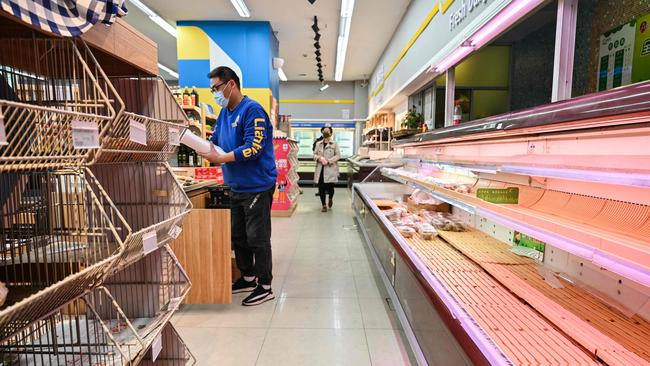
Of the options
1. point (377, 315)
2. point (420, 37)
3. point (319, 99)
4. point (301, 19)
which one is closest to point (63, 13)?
point (377, 315)

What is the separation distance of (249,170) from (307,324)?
1272mm

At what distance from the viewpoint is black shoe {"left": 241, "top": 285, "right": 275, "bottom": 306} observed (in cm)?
279

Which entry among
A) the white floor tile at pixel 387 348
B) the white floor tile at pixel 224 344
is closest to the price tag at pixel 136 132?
the white floor tile at pixel 224 344

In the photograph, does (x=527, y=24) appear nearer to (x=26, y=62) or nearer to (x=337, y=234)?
(x=337, y=234)

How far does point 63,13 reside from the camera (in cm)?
82

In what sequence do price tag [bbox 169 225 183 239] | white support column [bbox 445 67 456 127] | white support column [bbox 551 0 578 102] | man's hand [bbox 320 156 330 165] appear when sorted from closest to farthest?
price tag [bbox 169 225 183 239]
white support column [bbox 551 0 578 102]
white support column [bbox 445 67 456 127]
man's hand [bbox 320 156 330 165]

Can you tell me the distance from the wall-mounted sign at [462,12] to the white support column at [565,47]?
97 centimetres

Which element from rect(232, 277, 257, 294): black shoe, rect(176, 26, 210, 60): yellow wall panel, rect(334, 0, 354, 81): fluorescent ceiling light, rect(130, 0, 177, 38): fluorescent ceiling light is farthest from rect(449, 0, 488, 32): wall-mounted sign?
rect(130, 0, 177, 38): fluorescent ceiling light

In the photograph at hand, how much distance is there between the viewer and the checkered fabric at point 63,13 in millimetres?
725

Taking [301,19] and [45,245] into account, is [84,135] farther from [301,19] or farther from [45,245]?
[301,19]

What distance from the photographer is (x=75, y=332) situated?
1321 millimetres

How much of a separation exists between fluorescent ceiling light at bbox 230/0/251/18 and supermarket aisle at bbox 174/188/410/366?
4.83m

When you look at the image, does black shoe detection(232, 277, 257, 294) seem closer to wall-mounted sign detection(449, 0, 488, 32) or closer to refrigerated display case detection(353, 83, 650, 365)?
refrigerated display case detection(353, 83, 650, 365)

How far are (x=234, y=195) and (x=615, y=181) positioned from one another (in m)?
2.43
